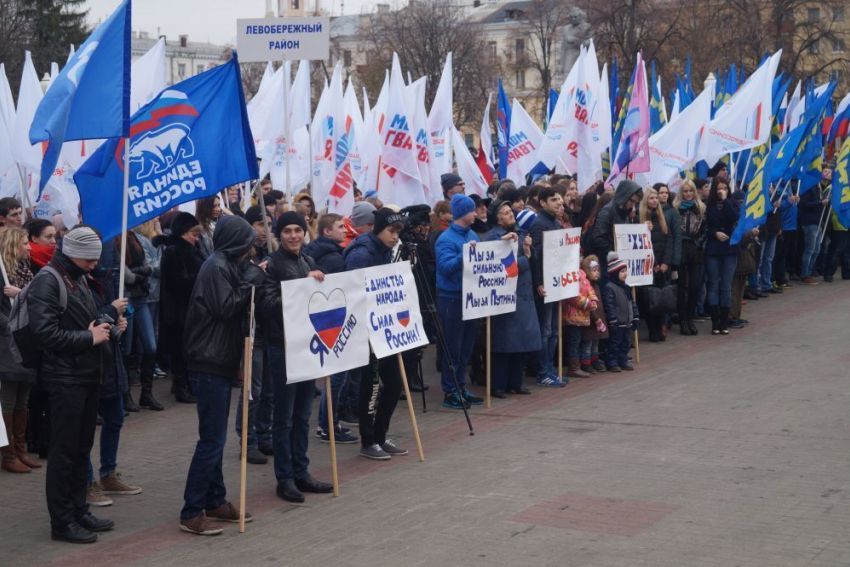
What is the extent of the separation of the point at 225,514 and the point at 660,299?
8177 millimetres

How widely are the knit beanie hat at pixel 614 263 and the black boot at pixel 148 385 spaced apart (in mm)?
5150

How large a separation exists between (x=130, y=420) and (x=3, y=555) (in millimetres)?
3827

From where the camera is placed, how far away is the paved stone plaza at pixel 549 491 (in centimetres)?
663

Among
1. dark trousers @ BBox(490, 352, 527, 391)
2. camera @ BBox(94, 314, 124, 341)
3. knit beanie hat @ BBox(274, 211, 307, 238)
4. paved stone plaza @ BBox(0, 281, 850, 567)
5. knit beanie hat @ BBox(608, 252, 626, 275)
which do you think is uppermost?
knit beanie hat @ BBox(274, 211, 307, 238)

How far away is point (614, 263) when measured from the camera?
1295 cm

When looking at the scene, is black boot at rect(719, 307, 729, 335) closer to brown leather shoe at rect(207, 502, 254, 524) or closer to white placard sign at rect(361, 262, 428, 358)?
white placard sign at rect(361, 262, 428, 358)

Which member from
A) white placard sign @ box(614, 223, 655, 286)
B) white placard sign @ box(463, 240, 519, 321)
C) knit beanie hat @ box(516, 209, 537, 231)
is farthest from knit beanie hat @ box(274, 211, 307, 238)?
white placard sign @ box(614, 223, 655, 286)

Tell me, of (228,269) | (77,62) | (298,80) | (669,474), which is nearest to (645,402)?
(669,474)

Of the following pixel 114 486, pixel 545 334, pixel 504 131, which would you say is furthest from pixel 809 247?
pixel 114 486

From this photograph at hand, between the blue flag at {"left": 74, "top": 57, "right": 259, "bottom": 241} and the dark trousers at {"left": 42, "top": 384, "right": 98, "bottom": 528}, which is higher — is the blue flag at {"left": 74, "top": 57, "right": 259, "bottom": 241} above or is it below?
above

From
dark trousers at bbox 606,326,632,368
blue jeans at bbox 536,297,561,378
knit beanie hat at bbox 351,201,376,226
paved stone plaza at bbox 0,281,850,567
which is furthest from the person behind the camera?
dark trousers at bbox 606,326,632,368

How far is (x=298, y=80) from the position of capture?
1794cm

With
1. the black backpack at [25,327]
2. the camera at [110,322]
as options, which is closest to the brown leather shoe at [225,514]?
the camera at [110,322]

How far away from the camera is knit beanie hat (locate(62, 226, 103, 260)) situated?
6965 mm
